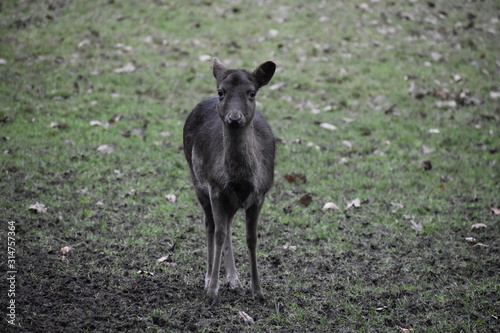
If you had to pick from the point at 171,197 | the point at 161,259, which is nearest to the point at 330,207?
the point at 171,197

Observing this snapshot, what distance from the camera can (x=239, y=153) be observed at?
4812 mm

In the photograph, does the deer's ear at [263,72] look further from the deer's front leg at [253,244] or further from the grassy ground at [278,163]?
the grassy ground at [278,163]

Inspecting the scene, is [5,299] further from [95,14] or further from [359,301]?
[95,14]

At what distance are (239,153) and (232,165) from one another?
13 centimetres

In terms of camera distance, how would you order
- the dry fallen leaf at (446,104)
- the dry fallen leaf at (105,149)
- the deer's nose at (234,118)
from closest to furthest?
the deer's nose at (234,118) < the dry fallen leaf at (105,149) < the dry fallen leaf at (446,104)

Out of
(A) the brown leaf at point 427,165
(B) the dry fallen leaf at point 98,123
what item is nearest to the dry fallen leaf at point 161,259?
(B) the dry fallen leaf at point 98,123

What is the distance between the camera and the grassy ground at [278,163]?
4996 mm

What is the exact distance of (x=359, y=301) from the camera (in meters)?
5.13

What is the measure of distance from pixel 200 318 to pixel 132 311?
593 millimetres

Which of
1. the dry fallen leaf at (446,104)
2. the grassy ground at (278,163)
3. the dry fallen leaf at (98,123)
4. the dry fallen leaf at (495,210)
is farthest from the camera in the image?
the dry fallen leaf at (446,104)

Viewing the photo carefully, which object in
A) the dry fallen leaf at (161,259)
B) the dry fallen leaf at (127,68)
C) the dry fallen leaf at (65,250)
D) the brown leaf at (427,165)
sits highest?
the dry fallen leaf at (65,250)

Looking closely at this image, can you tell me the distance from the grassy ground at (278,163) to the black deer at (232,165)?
483 mm

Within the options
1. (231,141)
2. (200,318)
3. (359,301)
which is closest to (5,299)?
(200,318)

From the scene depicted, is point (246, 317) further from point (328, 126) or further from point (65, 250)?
point (328, 126)
